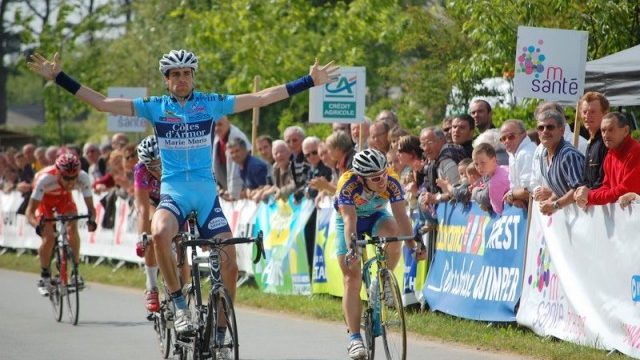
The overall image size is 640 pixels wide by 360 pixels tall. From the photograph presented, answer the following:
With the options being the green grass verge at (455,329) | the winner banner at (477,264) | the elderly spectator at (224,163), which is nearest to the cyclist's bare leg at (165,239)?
the green grass verge at (455,329)

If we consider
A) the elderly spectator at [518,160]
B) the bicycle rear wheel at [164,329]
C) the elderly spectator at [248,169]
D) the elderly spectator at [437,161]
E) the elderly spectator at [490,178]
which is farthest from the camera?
the elderly spectator at [248,169]

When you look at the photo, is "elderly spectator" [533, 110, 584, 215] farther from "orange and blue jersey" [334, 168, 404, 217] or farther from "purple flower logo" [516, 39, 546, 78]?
"orange and blue jersey" [334, 168, 404, 217]

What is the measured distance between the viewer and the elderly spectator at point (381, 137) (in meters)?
15.4

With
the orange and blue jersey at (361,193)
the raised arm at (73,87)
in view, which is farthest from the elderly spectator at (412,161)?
the raised arm at (73,87)

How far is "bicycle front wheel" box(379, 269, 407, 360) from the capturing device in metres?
9.95

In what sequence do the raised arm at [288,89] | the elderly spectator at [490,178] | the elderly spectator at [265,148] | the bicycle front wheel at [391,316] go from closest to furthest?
the bicycle front wheel at [391,316] → the raised arm at [288,89] → the elderly spectator at [490,178] → the elderly spectator at [265,148]

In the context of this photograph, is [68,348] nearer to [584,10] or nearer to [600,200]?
[600,200]

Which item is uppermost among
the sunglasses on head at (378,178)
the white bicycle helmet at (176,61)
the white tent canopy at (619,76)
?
the white tent canopy at (619,76)

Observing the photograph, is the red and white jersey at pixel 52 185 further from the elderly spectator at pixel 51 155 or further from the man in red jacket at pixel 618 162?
the elderly spectator at pixel 51 155

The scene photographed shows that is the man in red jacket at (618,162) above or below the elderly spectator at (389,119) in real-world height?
below

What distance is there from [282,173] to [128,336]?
14.8 feet

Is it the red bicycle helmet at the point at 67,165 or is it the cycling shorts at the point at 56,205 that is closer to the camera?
the red bicycle helmet at the point at 67,165

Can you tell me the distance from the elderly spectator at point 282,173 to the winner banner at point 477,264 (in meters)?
3.68

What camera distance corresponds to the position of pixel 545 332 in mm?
11812
